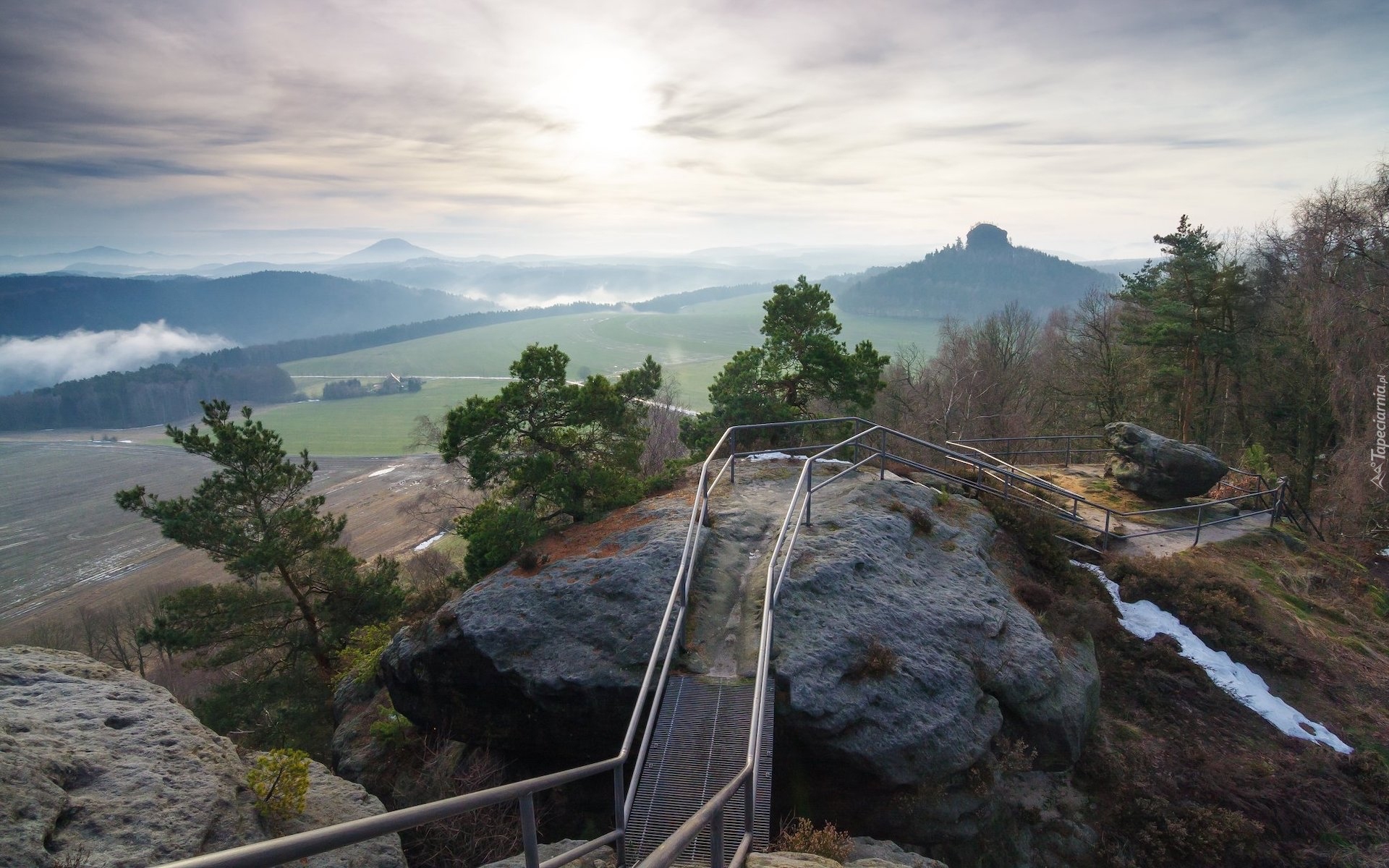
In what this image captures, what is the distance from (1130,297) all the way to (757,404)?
26.0 meters

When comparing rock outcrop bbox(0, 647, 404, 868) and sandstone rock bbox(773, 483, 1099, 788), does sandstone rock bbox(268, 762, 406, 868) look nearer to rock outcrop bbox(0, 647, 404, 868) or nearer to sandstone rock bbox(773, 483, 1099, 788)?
rock outcrop bbox(0, 647, 404, 868)

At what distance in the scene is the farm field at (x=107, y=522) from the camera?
62.4 m

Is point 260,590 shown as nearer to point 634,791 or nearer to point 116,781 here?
point 116,781

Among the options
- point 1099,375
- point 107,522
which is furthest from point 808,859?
point 107,522

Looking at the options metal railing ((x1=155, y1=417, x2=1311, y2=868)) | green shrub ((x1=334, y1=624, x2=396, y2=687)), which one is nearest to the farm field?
green shrub ((x1=334, y1=624, x2=396, y2=687))

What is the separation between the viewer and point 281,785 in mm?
5641

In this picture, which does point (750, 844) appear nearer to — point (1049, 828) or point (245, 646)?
point (1049, 828)

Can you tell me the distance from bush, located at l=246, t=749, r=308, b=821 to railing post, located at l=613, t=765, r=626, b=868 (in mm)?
2800

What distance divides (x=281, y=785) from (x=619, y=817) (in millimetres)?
3065

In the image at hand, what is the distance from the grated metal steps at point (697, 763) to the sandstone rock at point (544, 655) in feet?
3.12

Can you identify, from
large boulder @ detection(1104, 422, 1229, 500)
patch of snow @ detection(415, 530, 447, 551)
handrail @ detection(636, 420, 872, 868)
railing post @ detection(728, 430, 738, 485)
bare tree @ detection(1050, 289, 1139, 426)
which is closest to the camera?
handrail @ detection(636, 420, 872, 868)

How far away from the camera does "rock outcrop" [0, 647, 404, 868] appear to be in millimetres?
4160

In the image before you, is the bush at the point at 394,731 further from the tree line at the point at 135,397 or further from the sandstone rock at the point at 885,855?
the tree line at the point at 135,397

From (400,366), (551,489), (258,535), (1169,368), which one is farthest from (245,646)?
(400,366)
